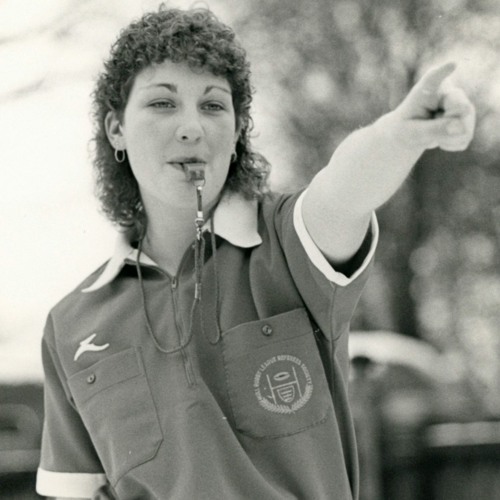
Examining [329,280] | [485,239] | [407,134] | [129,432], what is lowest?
[485,239]

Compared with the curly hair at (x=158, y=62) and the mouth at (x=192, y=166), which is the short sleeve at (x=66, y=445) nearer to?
the curly hair at (x=158, y=62)

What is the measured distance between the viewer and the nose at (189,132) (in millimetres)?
1972

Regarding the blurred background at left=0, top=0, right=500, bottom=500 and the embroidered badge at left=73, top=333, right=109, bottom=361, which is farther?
the blurred background at left=0, top=0, right=500, bottom=500

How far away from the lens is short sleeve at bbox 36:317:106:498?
7.36ft

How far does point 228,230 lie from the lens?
203cm

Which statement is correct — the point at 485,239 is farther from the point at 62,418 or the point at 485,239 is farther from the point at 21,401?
the point at 62,418

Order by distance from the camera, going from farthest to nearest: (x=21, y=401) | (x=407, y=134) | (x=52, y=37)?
(x=21, y=401) < (x=52, y=37) < (x=407, y=134)

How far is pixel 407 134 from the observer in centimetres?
158

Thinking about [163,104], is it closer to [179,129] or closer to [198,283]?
[179,129]

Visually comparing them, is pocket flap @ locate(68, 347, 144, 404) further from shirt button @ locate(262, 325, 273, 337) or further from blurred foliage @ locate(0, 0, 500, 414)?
blurred foliage @ locate(0, 0, 500, 414)

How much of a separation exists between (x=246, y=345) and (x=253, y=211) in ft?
0.92

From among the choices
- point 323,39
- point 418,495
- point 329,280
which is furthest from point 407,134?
point 323,39

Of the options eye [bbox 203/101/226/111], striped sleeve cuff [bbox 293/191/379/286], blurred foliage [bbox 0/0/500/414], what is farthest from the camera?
blurred foliage [bbox 0/0/500/414]

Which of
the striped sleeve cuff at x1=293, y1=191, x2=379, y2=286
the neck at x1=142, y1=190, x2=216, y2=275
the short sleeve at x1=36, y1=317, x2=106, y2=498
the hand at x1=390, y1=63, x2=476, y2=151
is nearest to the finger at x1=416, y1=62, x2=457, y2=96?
the hand at x1=390, y1=63, x2=476, y2=151
